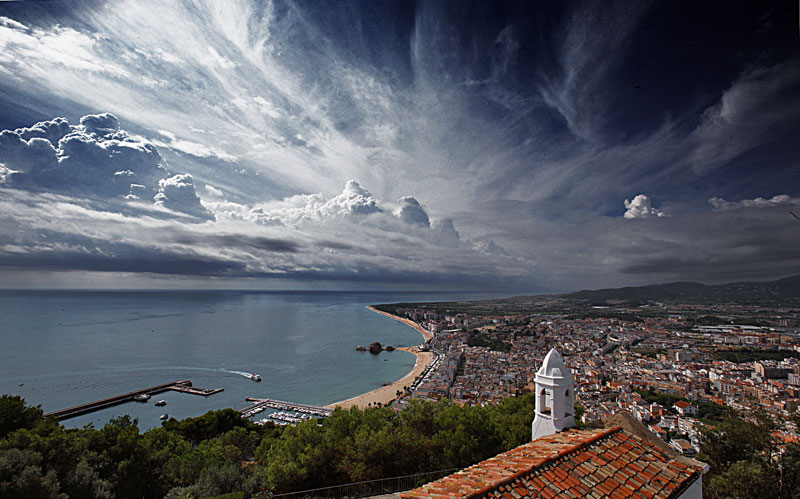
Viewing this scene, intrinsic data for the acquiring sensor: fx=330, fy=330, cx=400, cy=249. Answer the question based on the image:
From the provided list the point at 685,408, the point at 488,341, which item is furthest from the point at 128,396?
the point at 488,341

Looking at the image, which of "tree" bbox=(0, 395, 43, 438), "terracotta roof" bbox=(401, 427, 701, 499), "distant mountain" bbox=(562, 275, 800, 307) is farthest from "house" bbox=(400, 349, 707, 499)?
"distant mountain" bbox=(562, 275, 800, 307)

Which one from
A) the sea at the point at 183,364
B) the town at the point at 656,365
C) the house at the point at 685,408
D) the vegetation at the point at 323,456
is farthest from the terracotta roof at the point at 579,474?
the sea at the point at 183,364

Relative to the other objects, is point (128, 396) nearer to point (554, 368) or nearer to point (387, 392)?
point (387, 392)

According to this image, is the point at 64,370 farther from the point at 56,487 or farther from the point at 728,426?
the point at 728,426

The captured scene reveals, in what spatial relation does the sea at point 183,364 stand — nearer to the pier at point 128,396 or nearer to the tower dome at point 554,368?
the pier at point 128,396

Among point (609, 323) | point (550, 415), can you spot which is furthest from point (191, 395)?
point (609, 323)
